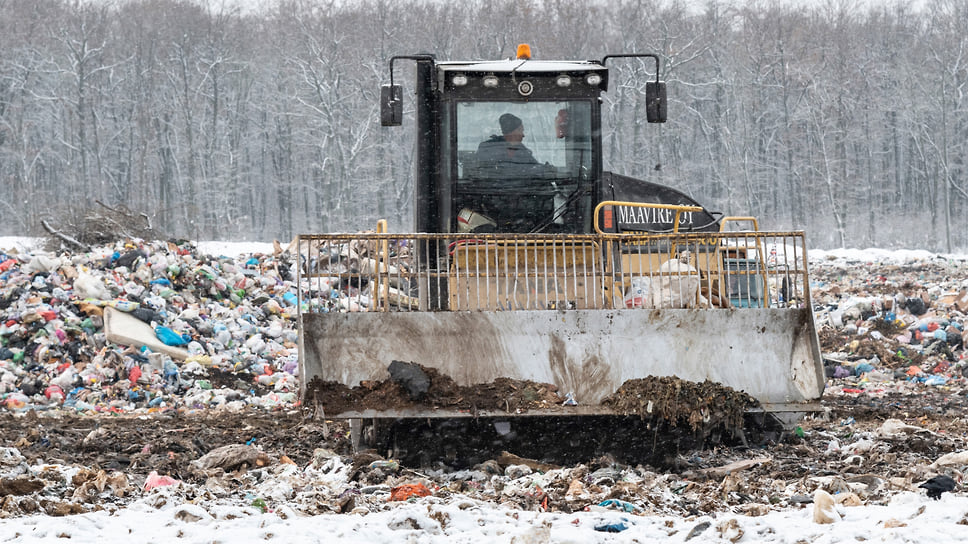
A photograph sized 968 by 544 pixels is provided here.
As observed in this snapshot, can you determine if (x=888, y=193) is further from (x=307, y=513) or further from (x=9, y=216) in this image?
(x=307, y=513)

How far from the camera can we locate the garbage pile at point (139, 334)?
1088 cm

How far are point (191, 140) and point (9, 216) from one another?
7.91 m

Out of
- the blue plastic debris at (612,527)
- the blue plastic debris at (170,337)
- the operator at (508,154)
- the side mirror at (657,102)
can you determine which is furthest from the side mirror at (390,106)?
the blue plastic debris at (170,337)

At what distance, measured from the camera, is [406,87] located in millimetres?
38656

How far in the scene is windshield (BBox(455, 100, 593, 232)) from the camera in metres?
7.76

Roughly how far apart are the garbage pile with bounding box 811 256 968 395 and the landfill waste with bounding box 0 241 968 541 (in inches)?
1.7

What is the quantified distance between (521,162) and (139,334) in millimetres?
6224

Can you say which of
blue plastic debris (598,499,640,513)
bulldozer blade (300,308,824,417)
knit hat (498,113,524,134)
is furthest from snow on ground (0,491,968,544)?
knit hat (498,113,524,134)

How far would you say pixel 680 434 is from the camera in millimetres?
6133

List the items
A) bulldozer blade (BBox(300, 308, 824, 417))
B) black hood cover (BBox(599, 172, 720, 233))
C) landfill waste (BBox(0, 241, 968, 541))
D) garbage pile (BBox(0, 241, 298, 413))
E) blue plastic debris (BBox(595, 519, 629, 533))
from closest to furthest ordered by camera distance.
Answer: blue plastic debris (BBox(595, 519, 629, 533)) < landfill waste (BBox(0, 241, 968, 541)) < bulldozer blade (BBox(300, 308, 824, 417)) < black hood cover (BBox(599, 172, 720, 233)) < garbage pile (BBox(0, 241, 298, 413))

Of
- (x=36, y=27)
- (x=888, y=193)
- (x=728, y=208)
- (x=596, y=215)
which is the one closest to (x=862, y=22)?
(x=888, y=193)

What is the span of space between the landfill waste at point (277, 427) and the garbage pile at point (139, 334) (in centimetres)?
3

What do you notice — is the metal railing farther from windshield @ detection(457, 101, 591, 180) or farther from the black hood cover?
the black hood cover

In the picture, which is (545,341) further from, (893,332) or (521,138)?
(893,332)
